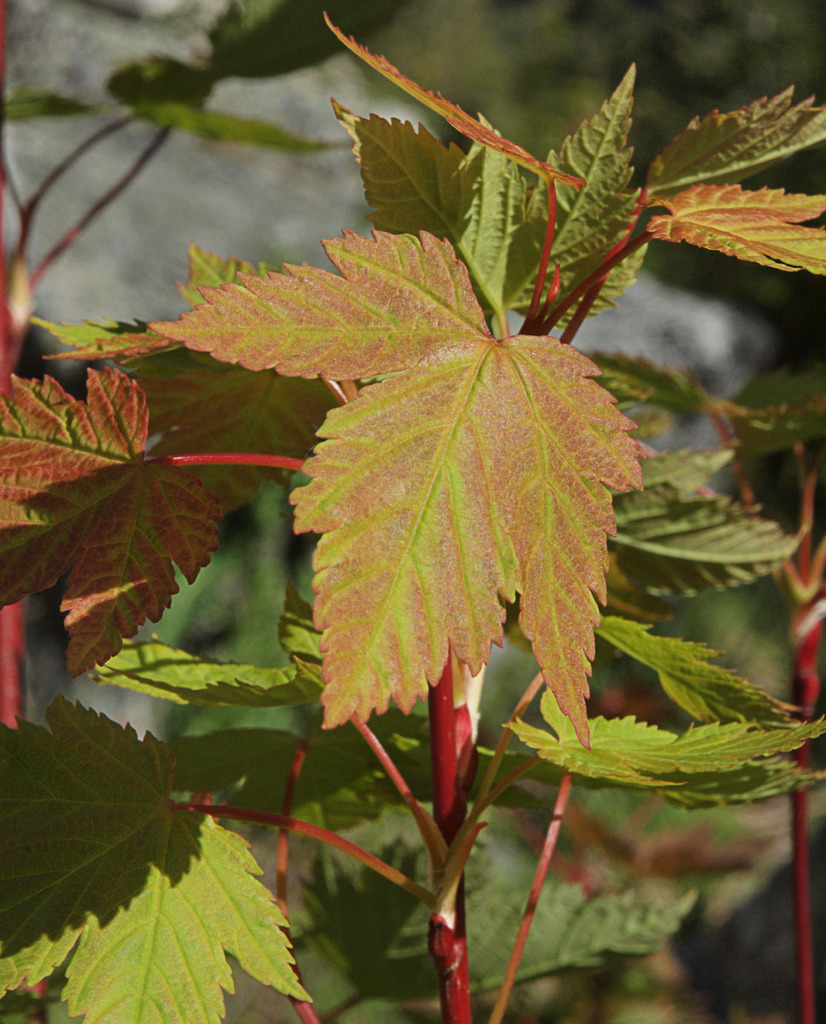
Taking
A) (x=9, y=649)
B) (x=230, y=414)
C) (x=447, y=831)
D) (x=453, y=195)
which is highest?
(x=453, y=195)

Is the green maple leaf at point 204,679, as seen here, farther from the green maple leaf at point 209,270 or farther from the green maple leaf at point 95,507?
the green maple leaf at point 209,270

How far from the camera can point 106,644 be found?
1.00ft

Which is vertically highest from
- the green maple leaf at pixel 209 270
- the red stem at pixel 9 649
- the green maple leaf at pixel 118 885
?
the green maple leaf at pixel 209 270

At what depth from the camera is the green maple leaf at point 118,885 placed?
0.32 meters

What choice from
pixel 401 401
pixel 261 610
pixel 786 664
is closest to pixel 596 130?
pixel 401 401

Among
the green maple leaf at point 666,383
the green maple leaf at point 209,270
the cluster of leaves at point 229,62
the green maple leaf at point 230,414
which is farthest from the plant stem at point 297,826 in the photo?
the cluster of leaves at point 229,62

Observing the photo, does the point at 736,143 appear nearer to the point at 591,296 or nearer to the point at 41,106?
the point at 591,296

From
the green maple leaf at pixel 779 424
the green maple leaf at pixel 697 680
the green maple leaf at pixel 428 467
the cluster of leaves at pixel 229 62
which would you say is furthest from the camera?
the cluster of leaves at pixel 229 62

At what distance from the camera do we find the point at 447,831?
368 mm

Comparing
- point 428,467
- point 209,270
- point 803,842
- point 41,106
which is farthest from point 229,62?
point 803,842

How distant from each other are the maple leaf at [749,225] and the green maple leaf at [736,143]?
24 mm

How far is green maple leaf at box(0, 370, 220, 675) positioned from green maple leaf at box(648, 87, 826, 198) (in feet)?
0.74

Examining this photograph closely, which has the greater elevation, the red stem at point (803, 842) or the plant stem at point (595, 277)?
the plant stem at point (595, 277)

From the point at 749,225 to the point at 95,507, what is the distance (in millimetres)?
255
